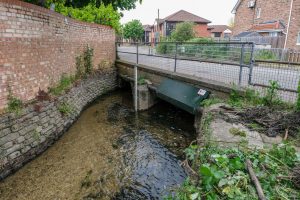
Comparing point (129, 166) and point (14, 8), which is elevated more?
point (14, 8)

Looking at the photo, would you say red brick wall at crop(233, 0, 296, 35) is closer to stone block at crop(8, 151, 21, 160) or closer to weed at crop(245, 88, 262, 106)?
weed at crop(245, 88, 262, 106)

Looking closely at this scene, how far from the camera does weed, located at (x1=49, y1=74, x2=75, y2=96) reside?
255 inches

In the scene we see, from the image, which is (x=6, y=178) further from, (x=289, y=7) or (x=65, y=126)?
(x=289, y=7)

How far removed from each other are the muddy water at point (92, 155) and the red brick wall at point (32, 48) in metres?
1.59

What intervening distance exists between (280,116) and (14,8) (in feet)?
19.7

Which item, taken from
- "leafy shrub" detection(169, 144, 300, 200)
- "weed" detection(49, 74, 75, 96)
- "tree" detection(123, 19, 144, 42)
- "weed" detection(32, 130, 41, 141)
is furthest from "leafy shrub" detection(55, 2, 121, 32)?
"tree" detection(123, 19, 144, 42)

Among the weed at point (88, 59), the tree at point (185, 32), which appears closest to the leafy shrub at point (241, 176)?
the weed at point (88, 59)

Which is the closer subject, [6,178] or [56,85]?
[6,178]

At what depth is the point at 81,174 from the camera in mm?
4449

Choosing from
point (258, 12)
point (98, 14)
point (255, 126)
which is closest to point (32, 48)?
point (255, 126)

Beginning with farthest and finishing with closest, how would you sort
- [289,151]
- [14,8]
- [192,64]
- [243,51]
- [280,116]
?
[192,64], [243,51], [14,8], [280,116], [289,151]

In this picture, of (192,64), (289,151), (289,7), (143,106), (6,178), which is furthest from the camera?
(289,7)

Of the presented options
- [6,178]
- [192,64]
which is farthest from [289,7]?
[6,178]

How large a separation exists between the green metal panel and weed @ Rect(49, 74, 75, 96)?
322cm
